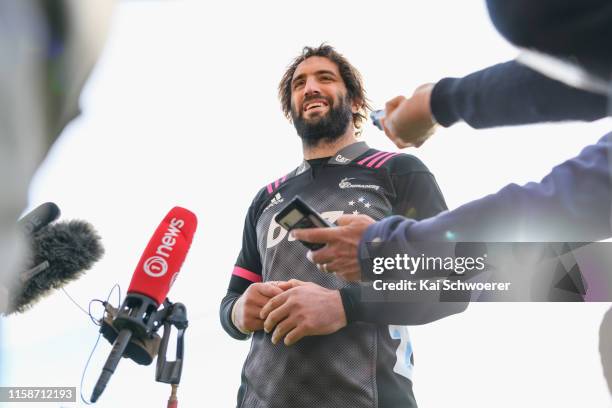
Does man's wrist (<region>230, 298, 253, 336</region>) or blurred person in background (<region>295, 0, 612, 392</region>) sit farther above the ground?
blurred person in background (<region>295, 0, 612, 392</region>)

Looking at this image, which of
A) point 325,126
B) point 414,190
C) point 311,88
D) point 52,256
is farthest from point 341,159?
point 52,256

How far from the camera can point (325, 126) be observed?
3082 millimetres

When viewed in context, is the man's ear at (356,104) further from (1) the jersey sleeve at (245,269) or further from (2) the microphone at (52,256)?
(2) the microphone at (52,256)

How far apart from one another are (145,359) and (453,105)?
1.52 meters

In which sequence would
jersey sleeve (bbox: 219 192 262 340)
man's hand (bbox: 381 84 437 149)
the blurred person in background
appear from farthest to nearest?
jersey sleeve (bbox: 219 192 262 340), man's hand (bbox: 381 84 437 149), the blurred person in background

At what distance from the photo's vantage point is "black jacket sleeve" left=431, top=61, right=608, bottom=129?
4.66ft

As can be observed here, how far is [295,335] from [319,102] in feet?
4.55

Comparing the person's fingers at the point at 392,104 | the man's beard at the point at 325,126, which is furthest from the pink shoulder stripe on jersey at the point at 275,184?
the person's fingers at the point at 392,104

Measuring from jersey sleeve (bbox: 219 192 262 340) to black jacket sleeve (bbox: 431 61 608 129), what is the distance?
1.38 metres

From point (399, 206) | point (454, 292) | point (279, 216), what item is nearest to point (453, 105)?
point (279, 216)

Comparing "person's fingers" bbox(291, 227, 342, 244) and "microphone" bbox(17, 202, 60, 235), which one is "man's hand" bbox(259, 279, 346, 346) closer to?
"person's fingers" bbox(291, 227, 342, 244)

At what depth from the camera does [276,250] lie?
2578 mm

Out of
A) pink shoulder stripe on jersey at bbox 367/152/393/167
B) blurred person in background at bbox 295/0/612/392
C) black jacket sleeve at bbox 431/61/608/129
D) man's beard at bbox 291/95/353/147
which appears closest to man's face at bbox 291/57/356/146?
man's beard at bbox 291/95/353/147

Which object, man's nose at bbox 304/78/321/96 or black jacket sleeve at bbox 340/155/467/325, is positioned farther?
man's nose at bbox 304/78/321/96
